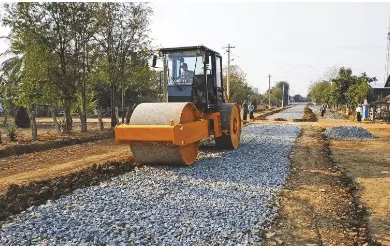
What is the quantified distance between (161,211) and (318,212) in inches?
107

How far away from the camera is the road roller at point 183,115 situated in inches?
333

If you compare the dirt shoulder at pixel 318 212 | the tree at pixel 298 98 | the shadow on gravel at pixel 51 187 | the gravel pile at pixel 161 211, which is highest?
the tree at pixel 298 98

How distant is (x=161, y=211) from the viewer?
19.4 ft

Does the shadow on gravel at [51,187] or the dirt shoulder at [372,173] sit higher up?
the shadow on gravel at [51,187]

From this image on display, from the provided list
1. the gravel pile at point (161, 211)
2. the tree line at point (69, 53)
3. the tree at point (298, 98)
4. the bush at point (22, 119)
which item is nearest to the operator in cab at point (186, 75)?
the gravel pile at point (161, 211)

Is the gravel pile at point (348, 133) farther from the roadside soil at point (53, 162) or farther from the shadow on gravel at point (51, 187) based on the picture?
the shadow on gravel at point (51, 187)

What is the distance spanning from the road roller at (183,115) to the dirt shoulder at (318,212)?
259 cm

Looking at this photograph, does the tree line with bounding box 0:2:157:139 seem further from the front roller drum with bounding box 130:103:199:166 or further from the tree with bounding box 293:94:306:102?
the tree with bounding box 293:94:306:102

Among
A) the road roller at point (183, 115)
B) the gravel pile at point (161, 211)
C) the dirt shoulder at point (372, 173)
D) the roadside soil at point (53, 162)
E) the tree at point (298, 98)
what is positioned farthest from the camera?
the tree at point (298, 98)

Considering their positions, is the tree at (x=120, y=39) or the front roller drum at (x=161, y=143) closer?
the front roller drum at (x=161, y=143)

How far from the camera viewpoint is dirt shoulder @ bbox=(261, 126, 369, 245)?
17.0 ft

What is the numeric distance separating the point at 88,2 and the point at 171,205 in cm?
1551

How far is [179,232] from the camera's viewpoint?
16.7 feet

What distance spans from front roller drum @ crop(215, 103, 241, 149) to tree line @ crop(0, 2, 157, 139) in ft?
30.4
